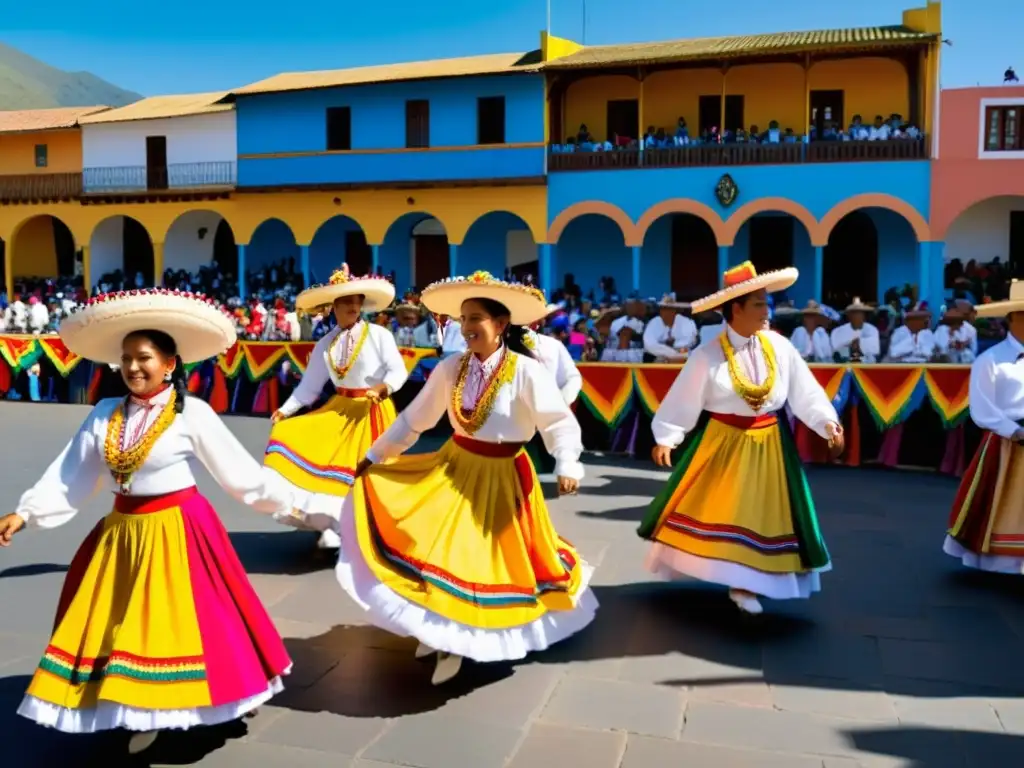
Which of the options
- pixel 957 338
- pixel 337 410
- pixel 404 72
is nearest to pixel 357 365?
pixel 337 410

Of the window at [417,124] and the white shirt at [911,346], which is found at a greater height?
the window at [417,124]

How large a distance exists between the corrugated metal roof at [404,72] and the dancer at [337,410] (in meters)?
18.7

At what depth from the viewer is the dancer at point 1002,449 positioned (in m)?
6.32

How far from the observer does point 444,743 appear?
166 inches

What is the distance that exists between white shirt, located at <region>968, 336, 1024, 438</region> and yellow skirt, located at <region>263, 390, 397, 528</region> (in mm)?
3858

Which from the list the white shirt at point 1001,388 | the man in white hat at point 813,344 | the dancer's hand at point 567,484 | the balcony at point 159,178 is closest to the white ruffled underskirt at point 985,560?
the white shirt at point 1001,388

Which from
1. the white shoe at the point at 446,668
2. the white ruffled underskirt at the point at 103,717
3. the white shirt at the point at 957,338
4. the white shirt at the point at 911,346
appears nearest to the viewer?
the white ruffled underskirt at the point at 103,717

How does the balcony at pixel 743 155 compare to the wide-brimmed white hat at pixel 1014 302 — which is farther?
the balcony at pixel 743 155

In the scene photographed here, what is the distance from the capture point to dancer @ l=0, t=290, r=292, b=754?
3.77 meters

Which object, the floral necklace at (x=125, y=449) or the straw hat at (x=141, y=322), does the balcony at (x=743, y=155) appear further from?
the floral necklace at (x=125, y=449)

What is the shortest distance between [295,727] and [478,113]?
22836mm

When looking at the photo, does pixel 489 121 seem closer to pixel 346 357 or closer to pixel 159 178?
pixel 159 178

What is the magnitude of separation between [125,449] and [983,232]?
2323cm

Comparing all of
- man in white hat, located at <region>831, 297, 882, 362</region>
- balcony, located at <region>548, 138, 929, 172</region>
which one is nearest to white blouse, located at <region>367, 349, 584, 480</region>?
man in white hat, located at <region>831, 297, 882, 362</region>
